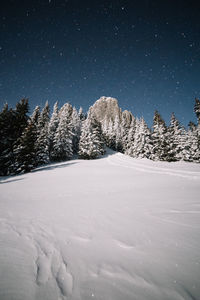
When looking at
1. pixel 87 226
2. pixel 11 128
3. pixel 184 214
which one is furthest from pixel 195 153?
pixel 11 128

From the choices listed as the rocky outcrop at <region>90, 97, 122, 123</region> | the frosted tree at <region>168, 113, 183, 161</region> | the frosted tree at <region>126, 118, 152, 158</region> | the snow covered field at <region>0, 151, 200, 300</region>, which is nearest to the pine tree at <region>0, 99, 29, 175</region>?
the snow covered field at <region>0, 151, 200, 300</region>

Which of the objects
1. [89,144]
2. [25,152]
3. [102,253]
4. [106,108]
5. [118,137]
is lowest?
[102,253]

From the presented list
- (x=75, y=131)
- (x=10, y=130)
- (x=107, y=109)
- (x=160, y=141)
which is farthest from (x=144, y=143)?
(x=107, y=109)

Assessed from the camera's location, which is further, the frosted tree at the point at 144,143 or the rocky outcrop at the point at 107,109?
the rocky outcrop at the point at 107,109

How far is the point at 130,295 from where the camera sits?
1.51m

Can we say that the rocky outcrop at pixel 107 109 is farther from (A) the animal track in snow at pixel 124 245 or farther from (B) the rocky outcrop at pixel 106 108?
(A) the animal track in snow at pixel 124 245

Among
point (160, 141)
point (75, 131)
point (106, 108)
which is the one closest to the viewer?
point (160, 141)

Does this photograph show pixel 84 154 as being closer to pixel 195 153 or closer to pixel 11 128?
pixel 11 128

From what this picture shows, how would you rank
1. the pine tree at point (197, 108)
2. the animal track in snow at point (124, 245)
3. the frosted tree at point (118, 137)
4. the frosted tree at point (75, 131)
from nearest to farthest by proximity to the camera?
the animal track in snow at point (124, 245)
the pine tree at point (197, 108)
the frosted tree at point (75, 131)
the frosted tree at point (118, 137)

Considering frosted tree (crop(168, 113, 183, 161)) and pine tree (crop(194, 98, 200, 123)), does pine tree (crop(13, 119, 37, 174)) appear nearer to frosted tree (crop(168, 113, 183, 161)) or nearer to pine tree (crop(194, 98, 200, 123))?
frosted tree (crop(168, 113, 183, 161))

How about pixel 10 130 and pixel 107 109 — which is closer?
pixel 10 130

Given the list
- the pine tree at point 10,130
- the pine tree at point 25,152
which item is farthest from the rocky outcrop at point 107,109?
the pine tree at point 25,152

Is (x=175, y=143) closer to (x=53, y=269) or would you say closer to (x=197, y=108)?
(x=197, y=108)

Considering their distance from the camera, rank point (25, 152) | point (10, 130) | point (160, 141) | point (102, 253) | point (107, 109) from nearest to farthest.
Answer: point (102, 253)
point (25, 152)
point (10, 130)
point (160, 141)
point (107, 109)
